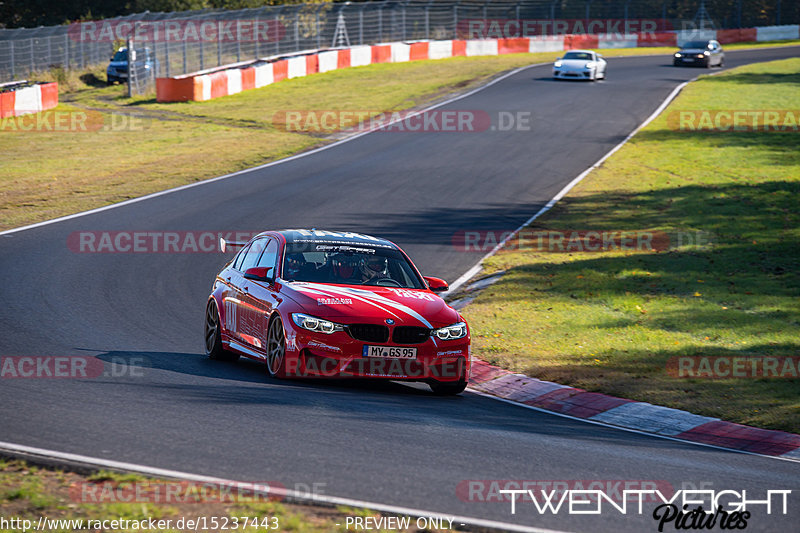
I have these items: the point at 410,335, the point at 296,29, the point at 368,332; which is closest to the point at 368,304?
the point at 368,332

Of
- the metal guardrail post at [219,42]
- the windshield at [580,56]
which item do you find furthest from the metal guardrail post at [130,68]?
the windshield at [580,56]

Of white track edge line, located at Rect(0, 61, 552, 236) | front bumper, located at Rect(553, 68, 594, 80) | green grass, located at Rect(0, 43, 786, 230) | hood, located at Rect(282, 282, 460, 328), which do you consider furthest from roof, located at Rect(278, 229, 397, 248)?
front bumper, located at Rect(553, 68, 594, 80)

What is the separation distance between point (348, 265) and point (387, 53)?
1727 inches

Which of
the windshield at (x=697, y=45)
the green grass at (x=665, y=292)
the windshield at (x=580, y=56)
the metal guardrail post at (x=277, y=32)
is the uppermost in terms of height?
the metal guardrail post at (x=277, y=32)

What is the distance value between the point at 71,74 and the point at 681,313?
38.0 metres

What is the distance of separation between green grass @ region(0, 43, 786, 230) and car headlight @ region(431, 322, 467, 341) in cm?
1282

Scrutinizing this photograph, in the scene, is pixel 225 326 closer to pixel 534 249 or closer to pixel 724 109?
pixel 534 249

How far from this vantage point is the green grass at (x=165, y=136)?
24875mm

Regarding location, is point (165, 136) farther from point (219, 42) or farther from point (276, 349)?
point (276, 349)

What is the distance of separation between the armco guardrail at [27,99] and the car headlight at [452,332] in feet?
91.1

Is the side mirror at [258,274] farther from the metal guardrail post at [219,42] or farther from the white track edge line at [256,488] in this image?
the metal guardrail post at [219,42]

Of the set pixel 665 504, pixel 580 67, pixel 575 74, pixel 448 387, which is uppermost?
pixel 580 67

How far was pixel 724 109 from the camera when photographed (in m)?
→ 36.9

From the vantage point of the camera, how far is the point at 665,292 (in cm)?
1574
